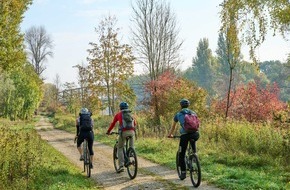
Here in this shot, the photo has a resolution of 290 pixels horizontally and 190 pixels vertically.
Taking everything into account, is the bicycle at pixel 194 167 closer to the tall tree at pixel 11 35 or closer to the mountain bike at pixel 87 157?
the mountain bike at pixel 87 157

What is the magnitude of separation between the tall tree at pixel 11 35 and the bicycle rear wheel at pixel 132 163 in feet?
41.2

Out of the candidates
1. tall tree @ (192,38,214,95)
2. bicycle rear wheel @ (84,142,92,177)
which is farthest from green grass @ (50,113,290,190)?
tall tree @ (192,38,214,95)

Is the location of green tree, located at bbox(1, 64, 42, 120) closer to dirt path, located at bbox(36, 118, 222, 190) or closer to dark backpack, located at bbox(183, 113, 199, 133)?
dirt path, located at bbox(36, 118, 222, 190)

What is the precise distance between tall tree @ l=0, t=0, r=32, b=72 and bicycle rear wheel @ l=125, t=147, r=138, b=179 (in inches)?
494

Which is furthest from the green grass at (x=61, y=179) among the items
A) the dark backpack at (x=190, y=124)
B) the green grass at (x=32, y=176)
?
the dark backpack at (x=190, y=124)

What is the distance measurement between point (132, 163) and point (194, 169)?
2121 mm

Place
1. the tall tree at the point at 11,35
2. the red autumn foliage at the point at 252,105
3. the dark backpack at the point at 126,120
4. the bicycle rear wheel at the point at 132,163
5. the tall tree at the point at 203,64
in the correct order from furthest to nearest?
1. the tall tree at the point at 203,64
2. the red autumn foliage at the point at 252,105
3. the tall tree at the point at 11,35
4. the dark backpack at the point at 126,120
5. the bicycle rear wheel at the point at 132,163

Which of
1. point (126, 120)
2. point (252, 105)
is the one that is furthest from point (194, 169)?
point (252, 105)

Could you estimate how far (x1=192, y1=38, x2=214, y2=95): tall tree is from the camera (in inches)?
4523

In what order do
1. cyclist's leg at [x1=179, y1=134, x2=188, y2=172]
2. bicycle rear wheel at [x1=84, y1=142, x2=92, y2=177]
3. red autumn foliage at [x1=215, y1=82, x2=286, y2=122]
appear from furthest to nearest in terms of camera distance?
1. red autumn foliage at [x1=215, y1=82, x2=286, y2=122]
2. bicycle rear wheel at [x1=84, y1=142, x2=92, y2=177]
3. cyclist's leg at [x1=179, y1=134, x2=188, y2=172]

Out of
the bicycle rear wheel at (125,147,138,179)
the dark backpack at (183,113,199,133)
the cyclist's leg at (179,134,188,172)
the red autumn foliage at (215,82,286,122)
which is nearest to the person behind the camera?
the dark backpack at (183,113,199,133)

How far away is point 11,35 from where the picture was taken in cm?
2150

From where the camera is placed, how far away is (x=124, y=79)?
2977 centimetres

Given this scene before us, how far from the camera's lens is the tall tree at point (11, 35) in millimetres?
20250
